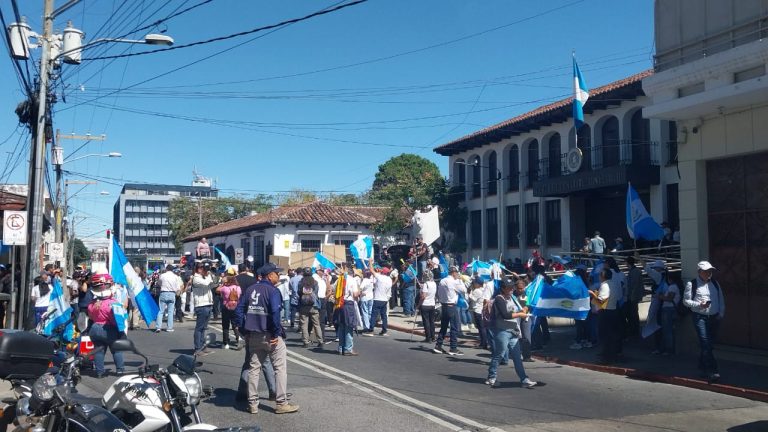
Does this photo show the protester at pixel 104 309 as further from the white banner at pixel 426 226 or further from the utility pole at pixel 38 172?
the white banner at pixel 426 226

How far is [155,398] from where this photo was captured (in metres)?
5.95

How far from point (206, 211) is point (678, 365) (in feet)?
202

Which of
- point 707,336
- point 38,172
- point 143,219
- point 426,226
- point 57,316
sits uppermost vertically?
point 143,219

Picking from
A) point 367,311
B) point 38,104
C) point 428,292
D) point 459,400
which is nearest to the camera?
point 459,400

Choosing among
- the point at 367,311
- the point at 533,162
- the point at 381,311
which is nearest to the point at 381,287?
the point at 381,311

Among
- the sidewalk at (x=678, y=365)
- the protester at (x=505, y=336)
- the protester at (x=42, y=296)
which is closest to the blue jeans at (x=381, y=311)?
the sidewalk at (x=678, y=365)

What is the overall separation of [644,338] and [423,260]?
11301 millimetres

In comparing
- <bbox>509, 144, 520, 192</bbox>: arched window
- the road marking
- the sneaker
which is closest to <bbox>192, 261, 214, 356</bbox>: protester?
the road marking

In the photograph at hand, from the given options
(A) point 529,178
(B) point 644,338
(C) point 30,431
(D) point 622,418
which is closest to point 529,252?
(A) point 529,178

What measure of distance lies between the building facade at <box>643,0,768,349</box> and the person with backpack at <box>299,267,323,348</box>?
747 centimetres

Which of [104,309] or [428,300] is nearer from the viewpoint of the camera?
[104,309]

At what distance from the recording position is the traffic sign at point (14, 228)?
14836 millimetres

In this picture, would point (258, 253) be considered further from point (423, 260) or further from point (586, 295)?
point (586, 295)

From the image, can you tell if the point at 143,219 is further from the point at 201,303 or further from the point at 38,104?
the point at 201,303
